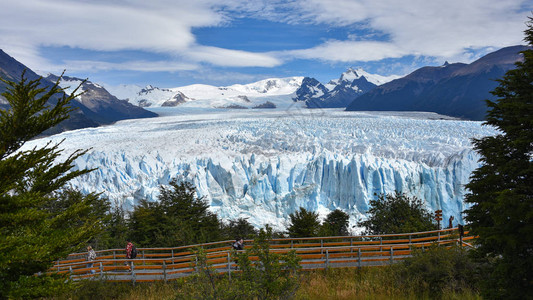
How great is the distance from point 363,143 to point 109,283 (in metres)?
27.0

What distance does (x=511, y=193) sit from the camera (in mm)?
5496

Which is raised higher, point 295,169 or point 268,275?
point 295,169

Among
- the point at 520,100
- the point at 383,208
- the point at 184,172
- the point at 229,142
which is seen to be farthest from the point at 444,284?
the point at 229,142

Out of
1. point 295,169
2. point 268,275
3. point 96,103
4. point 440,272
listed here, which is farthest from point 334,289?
point 96,103

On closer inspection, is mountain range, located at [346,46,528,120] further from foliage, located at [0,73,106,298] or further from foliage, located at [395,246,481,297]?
foliage, located at [0,73,106,298]

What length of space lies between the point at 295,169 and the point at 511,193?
1034 inches

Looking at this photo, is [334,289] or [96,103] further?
[96,103]

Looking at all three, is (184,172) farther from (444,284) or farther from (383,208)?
(444,284)

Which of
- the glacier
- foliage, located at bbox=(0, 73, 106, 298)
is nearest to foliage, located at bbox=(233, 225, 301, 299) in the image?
foliage, located at bbox=(0, 73, 106, 298)

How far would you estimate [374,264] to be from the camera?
11.2 m

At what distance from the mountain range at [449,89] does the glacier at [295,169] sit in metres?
50.3

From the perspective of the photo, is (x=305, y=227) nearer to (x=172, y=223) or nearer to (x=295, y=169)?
(x=172, y=223)

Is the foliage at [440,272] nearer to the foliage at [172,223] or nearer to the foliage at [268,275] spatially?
the foliage at [268,275]

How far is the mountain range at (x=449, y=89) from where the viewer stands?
93.7 m
